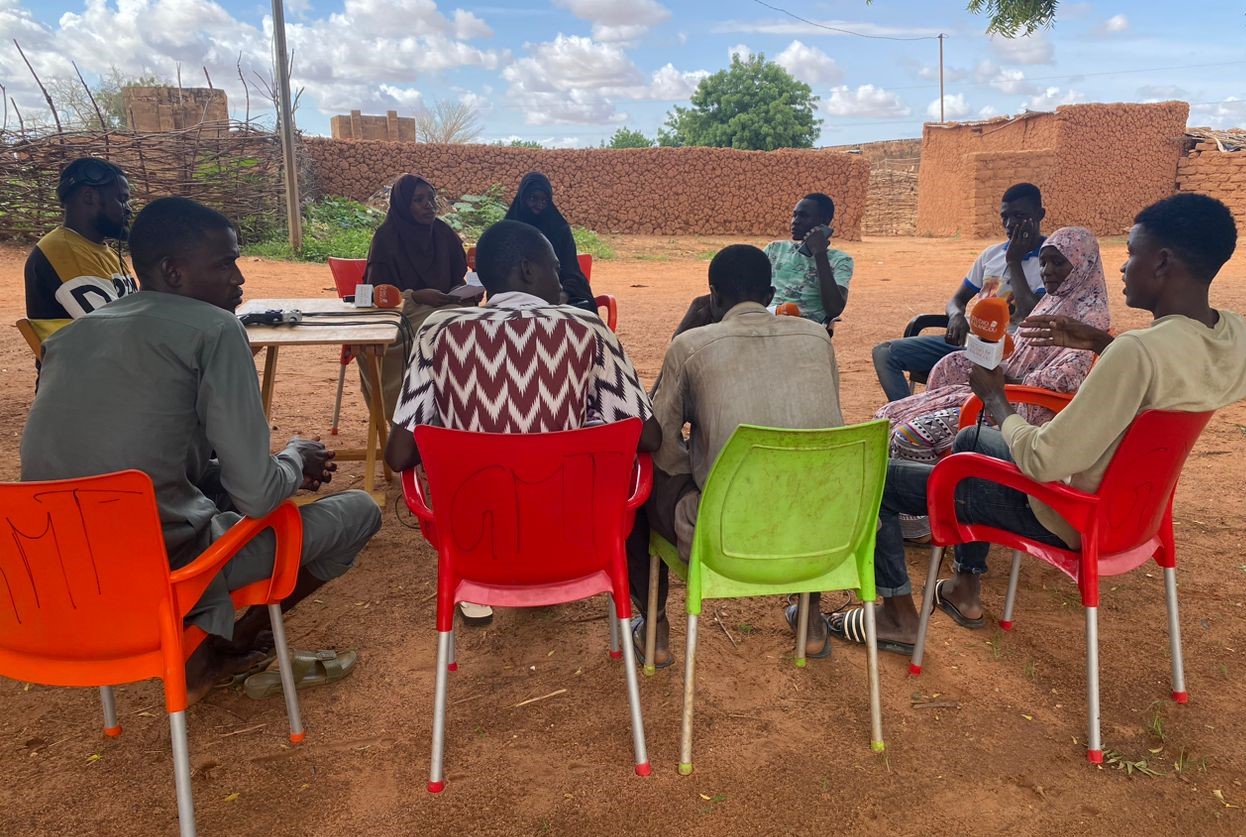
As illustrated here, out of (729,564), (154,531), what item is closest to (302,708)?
(154,531)

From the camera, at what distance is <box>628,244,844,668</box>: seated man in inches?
87.1

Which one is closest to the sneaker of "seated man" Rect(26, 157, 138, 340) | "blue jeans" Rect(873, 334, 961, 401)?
"seated man" Rect(26, 157, 138, 340)

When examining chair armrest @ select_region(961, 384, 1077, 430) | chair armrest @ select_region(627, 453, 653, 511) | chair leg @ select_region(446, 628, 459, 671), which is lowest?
chair leg @ select_region(446, 628, 459, 671)

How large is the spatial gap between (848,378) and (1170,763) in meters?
4.32

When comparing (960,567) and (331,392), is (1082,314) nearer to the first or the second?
(960,567)

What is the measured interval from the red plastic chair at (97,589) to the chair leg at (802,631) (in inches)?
63.5

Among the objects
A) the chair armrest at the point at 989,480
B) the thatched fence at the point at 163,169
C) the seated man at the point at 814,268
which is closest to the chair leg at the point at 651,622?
the chair armrest at the point at 989,480

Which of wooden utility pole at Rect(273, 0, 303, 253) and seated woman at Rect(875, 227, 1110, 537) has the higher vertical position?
wooden utility pole at Rect(273, 0, 303, 253)

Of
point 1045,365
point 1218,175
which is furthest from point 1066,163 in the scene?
point 1045,365

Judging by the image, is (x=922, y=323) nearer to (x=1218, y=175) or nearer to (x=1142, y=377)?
(x=1142, y=377)

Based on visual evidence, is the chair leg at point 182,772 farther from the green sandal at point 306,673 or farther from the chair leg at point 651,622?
the chair leg at point 651,622

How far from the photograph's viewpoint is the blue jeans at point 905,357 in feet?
13.7

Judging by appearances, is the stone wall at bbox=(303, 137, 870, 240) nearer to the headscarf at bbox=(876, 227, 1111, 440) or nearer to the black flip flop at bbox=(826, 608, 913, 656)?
the headscarf at bbox=(876, 227, 1111, 440)

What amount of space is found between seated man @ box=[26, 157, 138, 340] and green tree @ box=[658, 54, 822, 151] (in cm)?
2585
